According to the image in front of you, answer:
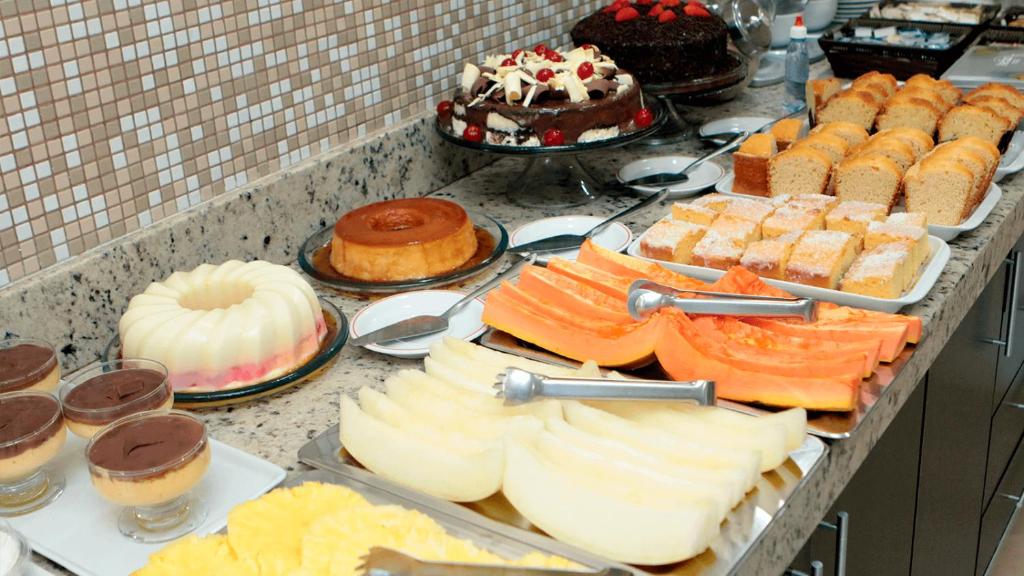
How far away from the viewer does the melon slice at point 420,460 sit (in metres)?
1.00

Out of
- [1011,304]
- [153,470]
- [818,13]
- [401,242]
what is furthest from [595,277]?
[818,13]

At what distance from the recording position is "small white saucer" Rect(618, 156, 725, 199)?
188 cm

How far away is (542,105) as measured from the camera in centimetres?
172

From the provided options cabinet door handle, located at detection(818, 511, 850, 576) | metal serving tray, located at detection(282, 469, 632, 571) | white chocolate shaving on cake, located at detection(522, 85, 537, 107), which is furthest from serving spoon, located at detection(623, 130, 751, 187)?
metal serving tray, located at detection(282, 469, 632, 571)

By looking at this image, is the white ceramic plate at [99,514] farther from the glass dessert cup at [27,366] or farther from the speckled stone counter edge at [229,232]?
the speckled stone counter edge at [229,232]

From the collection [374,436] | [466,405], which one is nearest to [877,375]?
[466,405]

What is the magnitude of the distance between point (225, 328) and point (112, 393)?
0.56 ft

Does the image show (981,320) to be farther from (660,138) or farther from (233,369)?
(233,369)

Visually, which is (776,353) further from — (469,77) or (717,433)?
(469,77)

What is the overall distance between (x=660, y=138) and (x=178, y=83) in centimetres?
107

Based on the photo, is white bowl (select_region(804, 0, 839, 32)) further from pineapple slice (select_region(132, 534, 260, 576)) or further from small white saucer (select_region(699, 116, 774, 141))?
pineapple slice (select_region(132, 534, 260, 576))

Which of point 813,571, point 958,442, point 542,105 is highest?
point 542,105

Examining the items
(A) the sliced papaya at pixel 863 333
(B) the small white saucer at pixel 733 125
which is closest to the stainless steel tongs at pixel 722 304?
(A) the sliced papaya at pixel 863 333

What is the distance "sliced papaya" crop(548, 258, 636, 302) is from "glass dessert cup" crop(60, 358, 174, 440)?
528 millimetres
